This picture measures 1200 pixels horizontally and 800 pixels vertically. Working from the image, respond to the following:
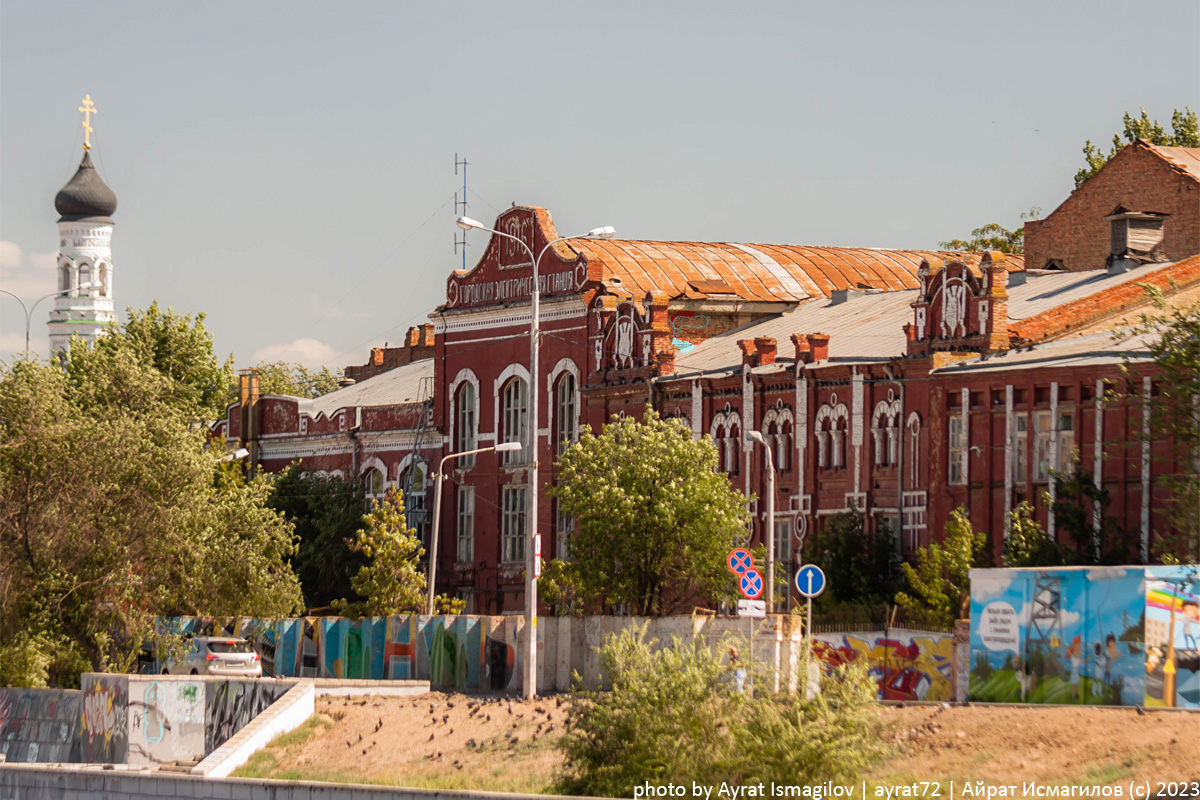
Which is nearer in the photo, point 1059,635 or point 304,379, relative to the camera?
point 1059,635

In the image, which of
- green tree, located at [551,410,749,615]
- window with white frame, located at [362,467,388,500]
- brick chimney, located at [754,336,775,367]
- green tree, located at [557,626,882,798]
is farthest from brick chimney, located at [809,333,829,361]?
green tree, located at [557,626,882,798]

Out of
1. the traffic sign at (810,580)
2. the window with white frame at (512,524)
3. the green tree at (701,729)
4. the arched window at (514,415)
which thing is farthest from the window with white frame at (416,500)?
the green tree at (701,729)

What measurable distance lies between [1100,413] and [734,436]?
45.3 feet

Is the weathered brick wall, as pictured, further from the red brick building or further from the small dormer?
the small dormer

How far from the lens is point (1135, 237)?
51125mm

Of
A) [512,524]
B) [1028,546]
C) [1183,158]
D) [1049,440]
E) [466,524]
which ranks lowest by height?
[466,524]

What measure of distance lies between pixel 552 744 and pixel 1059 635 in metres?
8.98

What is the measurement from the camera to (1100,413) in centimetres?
4056

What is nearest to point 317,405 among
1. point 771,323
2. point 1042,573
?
point 771,323

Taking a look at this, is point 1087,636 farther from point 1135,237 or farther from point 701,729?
point 1135,237

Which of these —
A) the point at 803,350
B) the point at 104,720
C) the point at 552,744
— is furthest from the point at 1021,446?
the point at 104,720

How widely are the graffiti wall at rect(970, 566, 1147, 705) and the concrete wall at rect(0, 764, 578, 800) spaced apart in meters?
10.9

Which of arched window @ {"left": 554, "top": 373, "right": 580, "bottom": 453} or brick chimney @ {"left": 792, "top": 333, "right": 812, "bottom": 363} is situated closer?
brick chimney @ {"left": 792, "top": 333, "right": 812, "bottom": 363}

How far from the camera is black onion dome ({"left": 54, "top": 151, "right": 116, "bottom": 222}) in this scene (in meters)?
139
